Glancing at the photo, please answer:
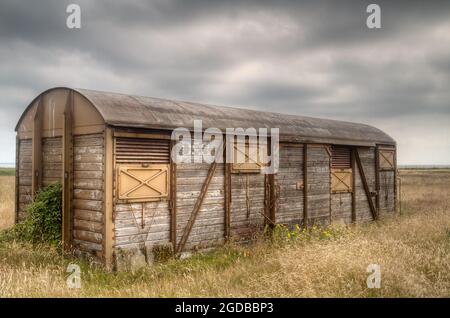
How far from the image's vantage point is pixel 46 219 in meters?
9.74

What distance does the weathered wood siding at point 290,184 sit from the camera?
40.3 ft

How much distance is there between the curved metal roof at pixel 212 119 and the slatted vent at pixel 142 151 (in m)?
0.37

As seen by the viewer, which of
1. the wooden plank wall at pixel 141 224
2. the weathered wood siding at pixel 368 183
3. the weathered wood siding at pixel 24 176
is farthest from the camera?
the weathered wood siding at pixel 368 183

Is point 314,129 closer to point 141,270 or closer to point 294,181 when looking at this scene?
point 294,181

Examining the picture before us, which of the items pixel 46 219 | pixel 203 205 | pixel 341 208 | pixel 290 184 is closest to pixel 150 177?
pixel 203 205

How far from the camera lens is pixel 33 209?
9992mm

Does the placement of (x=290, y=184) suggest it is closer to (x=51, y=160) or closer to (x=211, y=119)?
(x=211, y=119)

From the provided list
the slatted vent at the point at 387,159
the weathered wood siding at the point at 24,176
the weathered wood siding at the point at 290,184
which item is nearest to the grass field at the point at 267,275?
the weathered wood siding at the point at 24,176

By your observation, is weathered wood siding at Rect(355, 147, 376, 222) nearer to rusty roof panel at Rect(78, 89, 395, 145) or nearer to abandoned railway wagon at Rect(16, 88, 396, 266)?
rusty roof panel at Rect(78, 89, 395, 145)

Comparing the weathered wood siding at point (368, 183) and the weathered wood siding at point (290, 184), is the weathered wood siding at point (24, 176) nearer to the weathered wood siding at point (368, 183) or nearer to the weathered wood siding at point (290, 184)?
the weathered wood siding at point (290, 184)

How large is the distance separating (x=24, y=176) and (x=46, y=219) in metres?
2.33

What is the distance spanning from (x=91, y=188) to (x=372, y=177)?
11293mm
